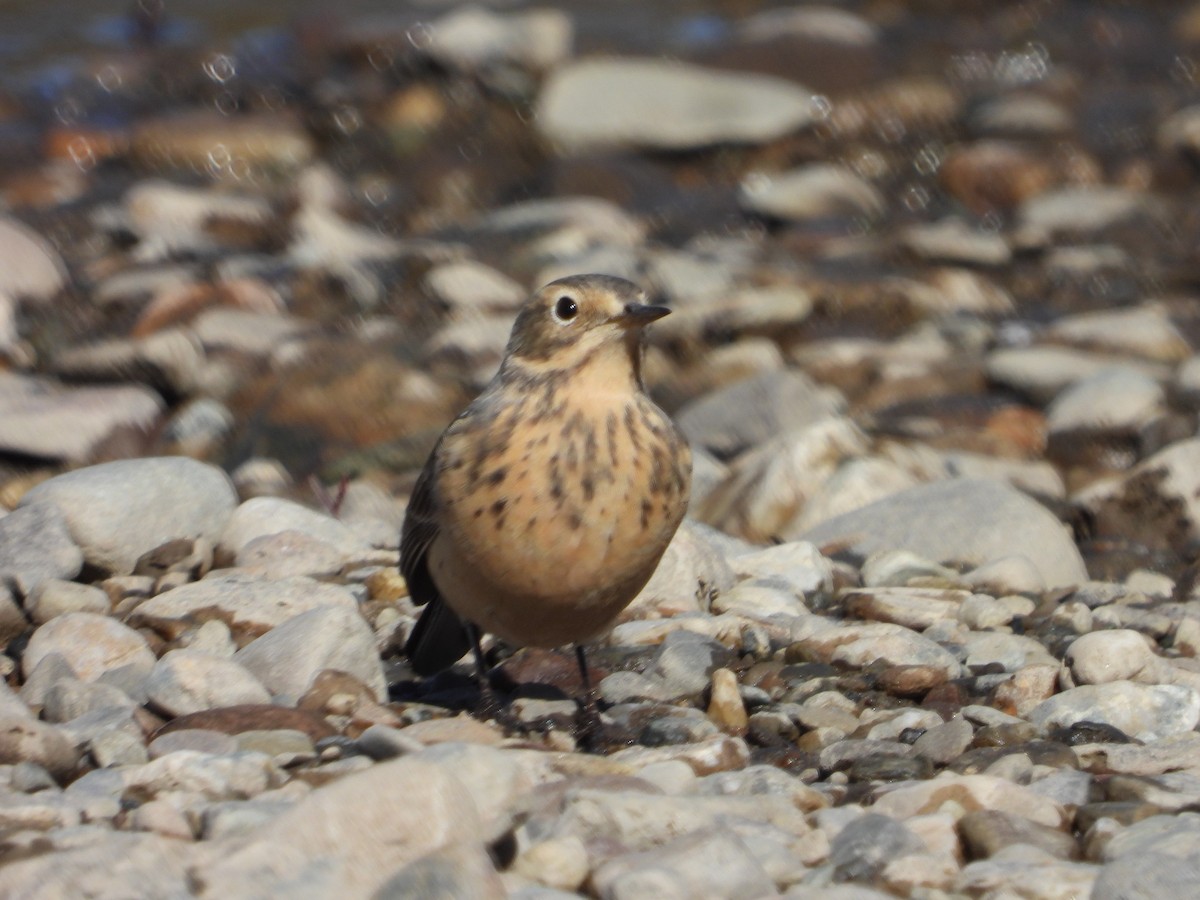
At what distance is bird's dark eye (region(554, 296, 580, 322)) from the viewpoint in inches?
227

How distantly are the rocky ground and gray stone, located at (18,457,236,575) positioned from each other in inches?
0.6

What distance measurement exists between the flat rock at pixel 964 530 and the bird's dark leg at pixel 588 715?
2115 millimetres

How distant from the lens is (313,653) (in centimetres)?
575

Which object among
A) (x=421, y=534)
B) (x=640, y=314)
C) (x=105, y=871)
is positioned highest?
(x=640, y=314)

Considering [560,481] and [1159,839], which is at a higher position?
[560,481]

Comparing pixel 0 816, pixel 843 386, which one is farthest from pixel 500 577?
pixel 843 386

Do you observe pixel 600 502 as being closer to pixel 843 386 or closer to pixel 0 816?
pixel 0 816

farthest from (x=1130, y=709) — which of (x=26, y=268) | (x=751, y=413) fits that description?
(x=26, y=268)

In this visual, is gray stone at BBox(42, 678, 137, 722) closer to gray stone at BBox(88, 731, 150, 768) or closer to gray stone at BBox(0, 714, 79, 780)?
gray stone at BBox(88, 731, 150, 768)

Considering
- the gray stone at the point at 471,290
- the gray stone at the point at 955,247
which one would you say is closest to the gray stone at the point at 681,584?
the gray stone at the point at 471,290

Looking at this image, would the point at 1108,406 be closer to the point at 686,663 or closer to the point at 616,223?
the point at 686,663

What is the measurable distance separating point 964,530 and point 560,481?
9.32ft

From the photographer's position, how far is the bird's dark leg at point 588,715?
5.66 metres

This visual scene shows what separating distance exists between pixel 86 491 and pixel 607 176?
365 inches
